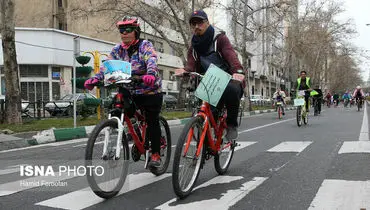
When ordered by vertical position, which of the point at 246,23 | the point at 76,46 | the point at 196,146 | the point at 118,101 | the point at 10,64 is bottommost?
the point at 196,146

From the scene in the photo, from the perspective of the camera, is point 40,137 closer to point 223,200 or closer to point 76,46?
point 76,46

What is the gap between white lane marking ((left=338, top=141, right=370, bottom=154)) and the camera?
282 inches

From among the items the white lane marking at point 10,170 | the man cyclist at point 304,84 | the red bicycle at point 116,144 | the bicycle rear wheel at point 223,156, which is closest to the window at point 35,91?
the man cyclist at point 304,84

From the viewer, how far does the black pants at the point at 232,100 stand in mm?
4809

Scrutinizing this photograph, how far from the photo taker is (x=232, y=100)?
4.89 meters

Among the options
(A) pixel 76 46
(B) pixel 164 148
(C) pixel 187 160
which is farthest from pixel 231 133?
(A) pixel 76 46

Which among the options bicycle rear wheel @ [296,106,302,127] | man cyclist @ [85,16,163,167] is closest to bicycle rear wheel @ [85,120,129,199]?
man cyclist @ [85,16,163,167]

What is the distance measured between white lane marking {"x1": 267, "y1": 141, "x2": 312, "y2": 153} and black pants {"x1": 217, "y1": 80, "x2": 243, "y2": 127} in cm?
274

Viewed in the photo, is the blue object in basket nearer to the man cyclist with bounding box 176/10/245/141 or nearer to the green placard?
the man cyclist with bounding box 176/10/245/141

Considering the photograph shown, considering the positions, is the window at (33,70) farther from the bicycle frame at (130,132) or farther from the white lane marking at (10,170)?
the bicycle frame at (130,132)

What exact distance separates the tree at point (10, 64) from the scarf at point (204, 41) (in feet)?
33.2

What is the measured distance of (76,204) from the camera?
3941 millimetres

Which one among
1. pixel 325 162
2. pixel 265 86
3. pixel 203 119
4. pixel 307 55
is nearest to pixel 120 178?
pixel 203 119

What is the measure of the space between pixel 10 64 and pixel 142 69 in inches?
399
